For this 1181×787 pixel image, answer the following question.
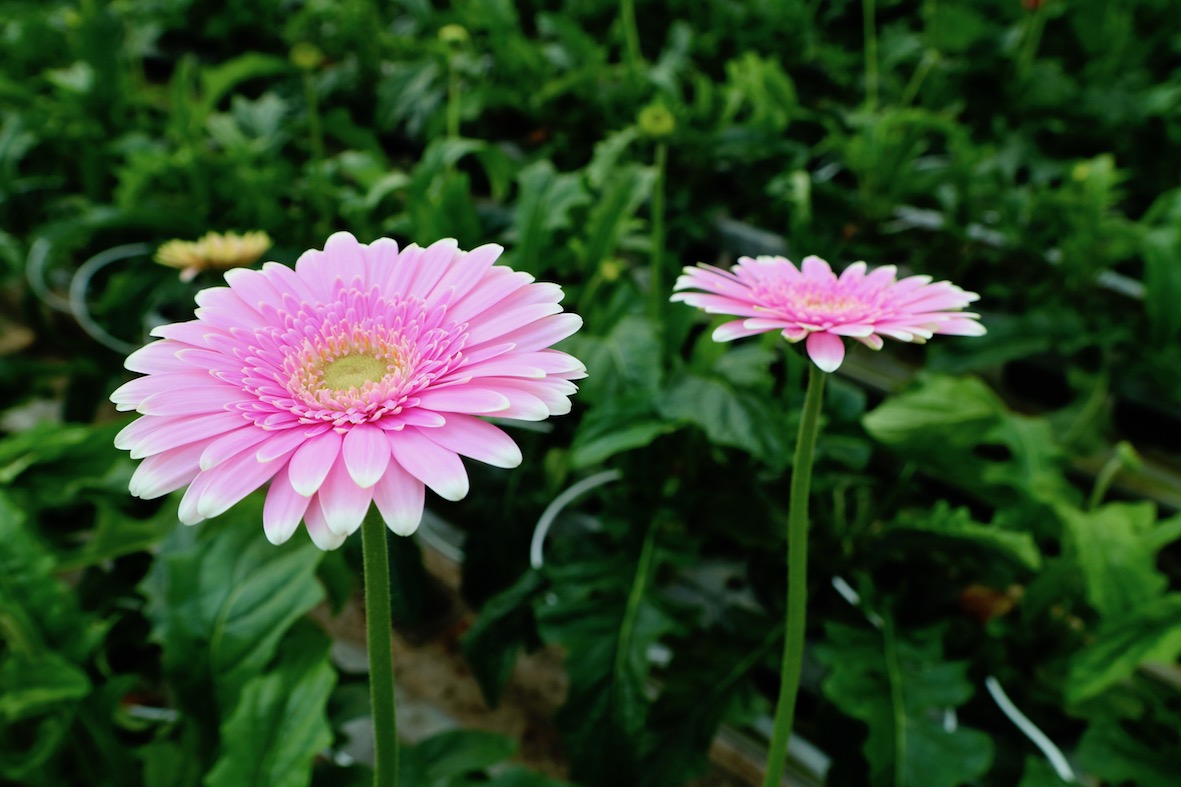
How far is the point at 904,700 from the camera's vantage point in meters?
0.82

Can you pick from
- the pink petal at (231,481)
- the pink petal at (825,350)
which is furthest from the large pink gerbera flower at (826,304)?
the pink petal at (231,481)

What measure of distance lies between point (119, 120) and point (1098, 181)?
1.76 meters

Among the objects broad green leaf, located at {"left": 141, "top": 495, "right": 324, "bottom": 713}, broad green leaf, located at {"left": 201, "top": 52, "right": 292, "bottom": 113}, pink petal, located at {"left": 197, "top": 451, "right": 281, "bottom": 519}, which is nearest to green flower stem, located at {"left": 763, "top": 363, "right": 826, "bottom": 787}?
pink petal, located at {"left": 197, "top": 451, "right": 281, "bottom": 519}

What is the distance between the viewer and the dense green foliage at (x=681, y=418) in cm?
78

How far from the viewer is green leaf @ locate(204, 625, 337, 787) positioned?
2.04 feet

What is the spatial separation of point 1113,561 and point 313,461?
0.78 metres

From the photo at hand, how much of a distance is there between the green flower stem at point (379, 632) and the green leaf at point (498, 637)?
490 millimetres

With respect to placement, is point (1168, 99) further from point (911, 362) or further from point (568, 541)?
point (568, 541)

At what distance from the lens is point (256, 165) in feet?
5.03

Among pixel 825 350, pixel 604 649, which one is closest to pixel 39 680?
pixel 604 649

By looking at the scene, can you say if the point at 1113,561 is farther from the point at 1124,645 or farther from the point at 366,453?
the point at 366,453

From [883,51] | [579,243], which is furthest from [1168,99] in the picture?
[579,243]

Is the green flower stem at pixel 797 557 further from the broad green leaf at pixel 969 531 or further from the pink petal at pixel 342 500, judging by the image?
the broad green leaf at pixel 969 531

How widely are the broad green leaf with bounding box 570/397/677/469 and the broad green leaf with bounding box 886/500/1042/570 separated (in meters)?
0.27
